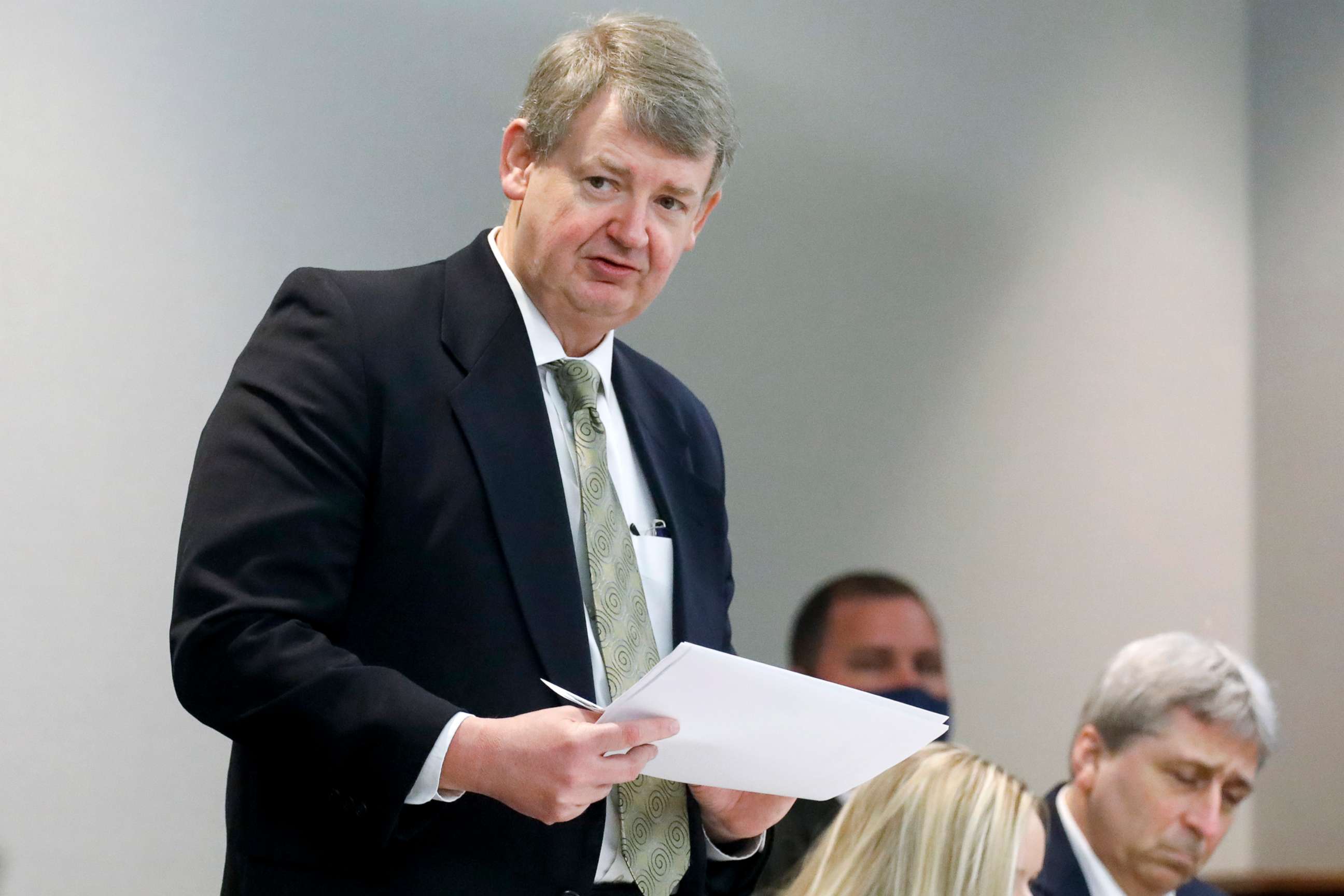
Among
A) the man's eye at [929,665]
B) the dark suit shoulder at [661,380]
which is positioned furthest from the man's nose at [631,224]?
the man's eye at [929,665]

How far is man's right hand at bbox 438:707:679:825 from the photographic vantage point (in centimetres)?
114

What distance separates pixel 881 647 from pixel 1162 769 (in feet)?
2.54

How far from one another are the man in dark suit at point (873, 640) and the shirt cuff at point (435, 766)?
1878 mm

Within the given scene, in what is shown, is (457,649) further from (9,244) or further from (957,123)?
(957,123)

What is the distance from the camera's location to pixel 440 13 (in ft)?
8.11

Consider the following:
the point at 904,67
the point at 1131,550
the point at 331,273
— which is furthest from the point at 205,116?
the point at 1131,550

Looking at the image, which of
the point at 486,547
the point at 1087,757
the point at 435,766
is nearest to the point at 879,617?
the point at 1087,757

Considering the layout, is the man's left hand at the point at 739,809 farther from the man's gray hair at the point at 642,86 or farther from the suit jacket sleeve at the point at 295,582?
the man's gray hair at the point at 642,86

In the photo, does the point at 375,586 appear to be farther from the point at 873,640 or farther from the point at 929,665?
the point at 929,665

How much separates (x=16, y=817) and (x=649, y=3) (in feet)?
6.09

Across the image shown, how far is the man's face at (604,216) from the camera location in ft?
4.72

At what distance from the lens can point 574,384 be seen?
150 centimetres

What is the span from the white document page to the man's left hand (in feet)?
0.30

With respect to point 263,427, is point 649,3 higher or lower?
higher
